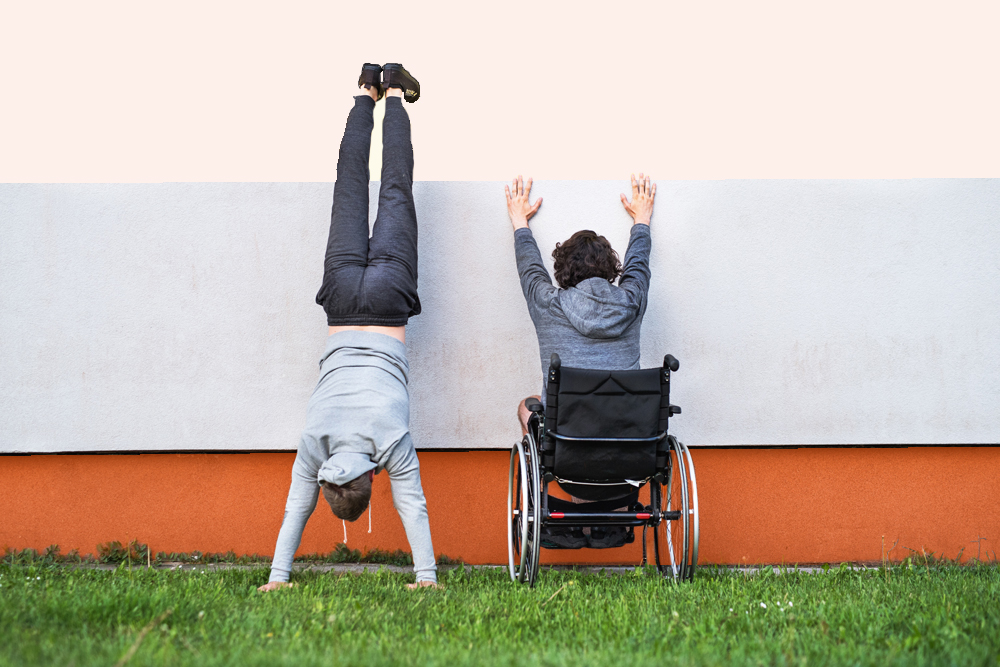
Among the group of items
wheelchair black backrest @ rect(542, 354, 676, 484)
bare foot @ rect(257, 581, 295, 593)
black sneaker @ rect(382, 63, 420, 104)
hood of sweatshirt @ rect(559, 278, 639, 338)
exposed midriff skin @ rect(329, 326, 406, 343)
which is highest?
black sneaker @ rect(382, 63, 420, 104)

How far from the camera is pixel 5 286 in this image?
12.4 ft

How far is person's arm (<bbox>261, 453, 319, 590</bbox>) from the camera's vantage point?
115 inches

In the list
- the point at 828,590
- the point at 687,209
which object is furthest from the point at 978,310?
the point at 828,590

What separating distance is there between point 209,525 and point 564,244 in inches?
93.9

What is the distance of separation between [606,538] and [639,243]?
1459mm

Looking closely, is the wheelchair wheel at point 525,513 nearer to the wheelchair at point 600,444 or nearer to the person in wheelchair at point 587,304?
the wheelchair at point 600,444

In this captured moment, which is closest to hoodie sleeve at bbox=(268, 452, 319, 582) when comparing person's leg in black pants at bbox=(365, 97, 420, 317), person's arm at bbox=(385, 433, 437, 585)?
person's arm at bbox=(385, 433, 437, 585)

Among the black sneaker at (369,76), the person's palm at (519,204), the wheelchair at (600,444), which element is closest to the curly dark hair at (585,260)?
the person's palm at (519,204)

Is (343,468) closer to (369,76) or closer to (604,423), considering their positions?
(604,423)

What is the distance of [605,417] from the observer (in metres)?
2.91

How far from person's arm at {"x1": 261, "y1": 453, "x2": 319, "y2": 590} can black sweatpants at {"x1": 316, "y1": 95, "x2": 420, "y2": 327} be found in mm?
Answer: 741

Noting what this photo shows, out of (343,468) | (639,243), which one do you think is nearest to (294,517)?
(343,468)

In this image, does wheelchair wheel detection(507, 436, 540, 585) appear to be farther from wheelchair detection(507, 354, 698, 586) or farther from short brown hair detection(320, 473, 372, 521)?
short brown hair detection(320, 473, 372, 521)

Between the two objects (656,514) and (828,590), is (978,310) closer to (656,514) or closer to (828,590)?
(828,590)
